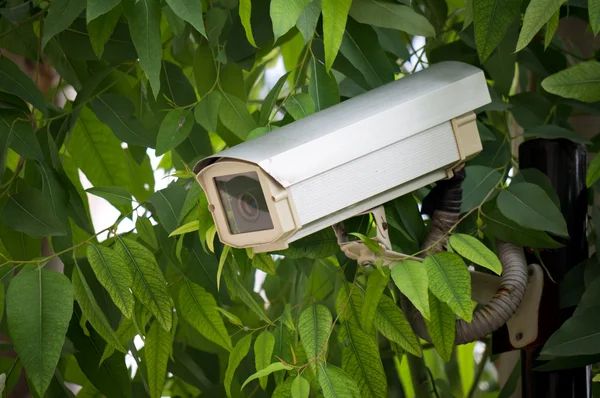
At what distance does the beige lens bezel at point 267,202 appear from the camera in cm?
47

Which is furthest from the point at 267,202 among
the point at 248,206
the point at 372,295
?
the point at 372,295

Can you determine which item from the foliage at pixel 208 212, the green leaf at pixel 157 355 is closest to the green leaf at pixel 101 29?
the foliage at pixel 208 212

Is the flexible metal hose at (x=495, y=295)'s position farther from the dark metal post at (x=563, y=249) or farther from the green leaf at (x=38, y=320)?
the green leaf at (x=38, y=320)

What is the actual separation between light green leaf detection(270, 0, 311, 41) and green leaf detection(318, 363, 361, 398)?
22cm

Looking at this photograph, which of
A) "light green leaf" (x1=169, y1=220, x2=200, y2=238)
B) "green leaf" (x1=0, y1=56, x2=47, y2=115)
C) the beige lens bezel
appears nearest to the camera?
the beige lens bezel

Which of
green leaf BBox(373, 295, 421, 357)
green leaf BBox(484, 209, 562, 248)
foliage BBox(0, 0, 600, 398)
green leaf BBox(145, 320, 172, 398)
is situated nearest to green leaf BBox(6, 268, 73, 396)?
foliage BBox(0, 0, 600, 398)

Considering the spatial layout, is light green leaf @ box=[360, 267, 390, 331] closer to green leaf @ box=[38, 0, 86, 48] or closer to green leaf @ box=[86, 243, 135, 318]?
green leaf @ box=[86, 243, 135, 318]

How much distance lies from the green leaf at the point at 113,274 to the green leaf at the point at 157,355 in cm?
8

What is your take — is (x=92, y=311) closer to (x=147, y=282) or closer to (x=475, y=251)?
(x=147, y=282)

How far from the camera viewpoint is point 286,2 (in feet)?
1.64

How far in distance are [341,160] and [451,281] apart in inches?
4.5

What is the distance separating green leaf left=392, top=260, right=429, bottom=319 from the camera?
0.50 meters

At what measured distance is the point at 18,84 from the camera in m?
0.68

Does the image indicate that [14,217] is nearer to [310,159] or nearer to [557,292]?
[310,159]
